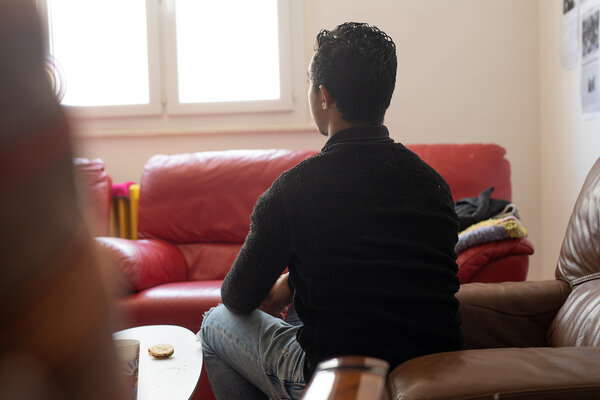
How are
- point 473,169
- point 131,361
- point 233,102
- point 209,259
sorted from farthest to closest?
point 233,102
point 209,259
point 473,169
point 131,361

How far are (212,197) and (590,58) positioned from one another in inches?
67.4

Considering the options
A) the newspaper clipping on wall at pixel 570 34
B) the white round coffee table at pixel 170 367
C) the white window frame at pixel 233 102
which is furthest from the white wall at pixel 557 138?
the white round coffee table at pixel 170 367

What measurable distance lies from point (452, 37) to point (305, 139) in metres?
0.96

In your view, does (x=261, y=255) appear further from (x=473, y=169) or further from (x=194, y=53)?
(x=194, y=53)

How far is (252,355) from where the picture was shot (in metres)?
1.33

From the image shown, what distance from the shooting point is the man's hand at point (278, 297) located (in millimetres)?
1431

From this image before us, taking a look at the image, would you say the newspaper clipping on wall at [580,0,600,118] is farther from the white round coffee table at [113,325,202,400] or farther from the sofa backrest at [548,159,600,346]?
the white round coffee table at [113,325,202,400]

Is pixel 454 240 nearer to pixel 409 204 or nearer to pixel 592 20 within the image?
pixel 409 204

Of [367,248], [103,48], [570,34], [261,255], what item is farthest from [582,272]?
[103,48]

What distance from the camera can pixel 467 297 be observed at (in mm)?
1590

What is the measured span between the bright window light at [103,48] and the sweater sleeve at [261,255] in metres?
2.42

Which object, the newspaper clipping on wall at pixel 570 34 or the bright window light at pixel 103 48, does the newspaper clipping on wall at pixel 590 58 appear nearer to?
the newspaper clipping on wall at pixel 570 34

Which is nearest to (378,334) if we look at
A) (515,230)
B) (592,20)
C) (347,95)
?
(347,95)

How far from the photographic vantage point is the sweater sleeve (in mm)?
1188
